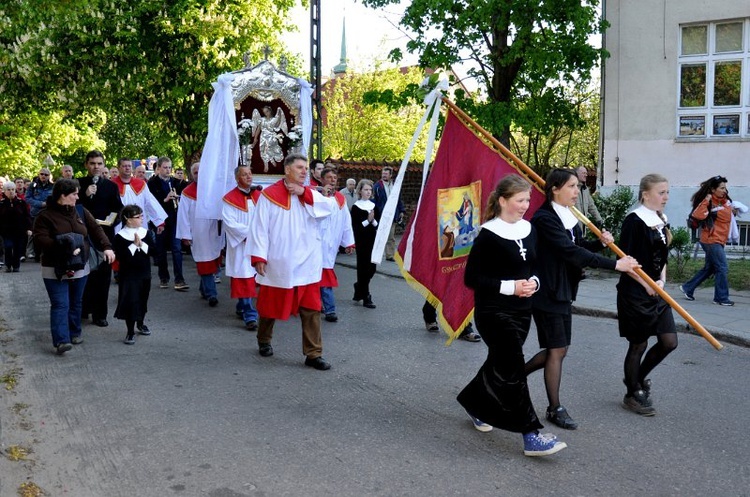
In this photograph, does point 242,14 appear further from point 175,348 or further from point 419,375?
point 419,375

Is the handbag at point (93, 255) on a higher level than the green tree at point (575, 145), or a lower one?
lower

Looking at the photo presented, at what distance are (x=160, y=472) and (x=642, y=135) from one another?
46.1 ft

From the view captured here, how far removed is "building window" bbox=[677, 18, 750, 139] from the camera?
15.4 meters

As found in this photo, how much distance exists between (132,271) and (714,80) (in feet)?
41.2

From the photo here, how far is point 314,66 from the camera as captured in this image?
16.2 meters

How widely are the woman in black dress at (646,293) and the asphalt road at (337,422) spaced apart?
299mm

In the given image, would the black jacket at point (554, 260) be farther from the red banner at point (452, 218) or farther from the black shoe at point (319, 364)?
the black shoe at point (319, 364)

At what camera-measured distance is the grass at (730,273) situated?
11516 millimetres

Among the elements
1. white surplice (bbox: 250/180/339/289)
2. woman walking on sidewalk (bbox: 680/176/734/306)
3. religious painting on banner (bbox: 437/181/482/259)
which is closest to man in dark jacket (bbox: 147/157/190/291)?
white surplice (bbox: 250/180/339/289)

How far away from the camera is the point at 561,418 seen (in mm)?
5297

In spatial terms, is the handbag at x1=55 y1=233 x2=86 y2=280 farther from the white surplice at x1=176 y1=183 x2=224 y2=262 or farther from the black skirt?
the black skirt

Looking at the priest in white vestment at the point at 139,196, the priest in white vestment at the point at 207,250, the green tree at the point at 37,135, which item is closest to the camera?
the priest in white vestment at the point at 207,250

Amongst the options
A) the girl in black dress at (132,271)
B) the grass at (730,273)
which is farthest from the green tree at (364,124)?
the girl in black dress at (132,271)

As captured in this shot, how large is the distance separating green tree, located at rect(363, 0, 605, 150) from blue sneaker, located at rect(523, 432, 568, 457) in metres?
10.5
